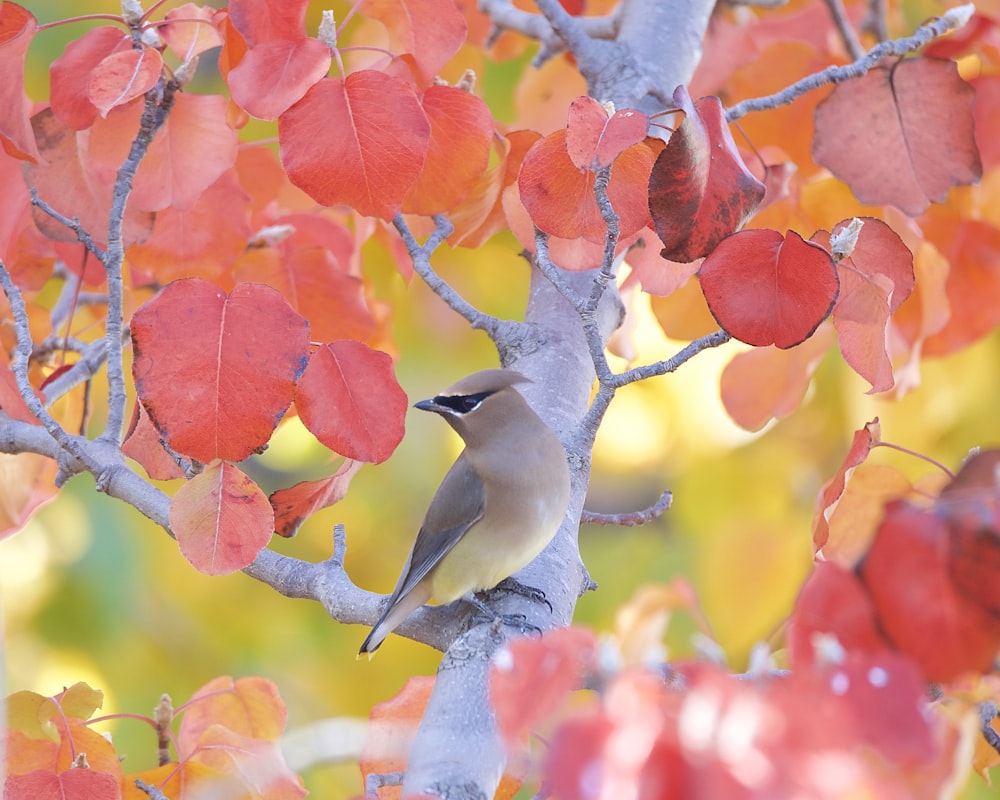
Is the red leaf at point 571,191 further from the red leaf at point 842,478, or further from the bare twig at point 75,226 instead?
the bare twig at point 75,226

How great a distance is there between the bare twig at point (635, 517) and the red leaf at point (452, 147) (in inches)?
24.9

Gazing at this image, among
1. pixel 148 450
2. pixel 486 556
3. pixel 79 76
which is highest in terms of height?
pixel 79 76

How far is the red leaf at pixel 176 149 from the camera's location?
2.03 metres

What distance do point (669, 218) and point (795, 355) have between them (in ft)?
2.84

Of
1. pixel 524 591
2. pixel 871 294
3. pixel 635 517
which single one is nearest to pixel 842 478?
pixel 871 294

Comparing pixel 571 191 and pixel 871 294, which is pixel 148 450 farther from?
pixel 871 294

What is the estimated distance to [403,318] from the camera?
5379 mm

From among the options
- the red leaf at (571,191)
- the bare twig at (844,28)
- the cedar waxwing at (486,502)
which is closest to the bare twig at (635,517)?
the cedar waxwing at (486,502)

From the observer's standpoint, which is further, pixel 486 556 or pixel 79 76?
pixel 486 556

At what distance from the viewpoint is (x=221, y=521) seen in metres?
1.73

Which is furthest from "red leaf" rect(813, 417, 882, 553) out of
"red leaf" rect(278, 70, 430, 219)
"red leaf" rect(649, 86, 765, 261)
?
"red leaf" rect(278, 70, 430, 219)

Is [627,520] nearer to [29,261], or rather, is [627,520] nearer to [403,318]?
[29,261]

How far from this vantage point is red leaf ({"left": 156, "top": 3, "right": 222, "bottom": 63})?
1986 millimetres

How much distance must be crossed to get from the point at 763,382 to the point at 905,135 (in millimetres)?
543
